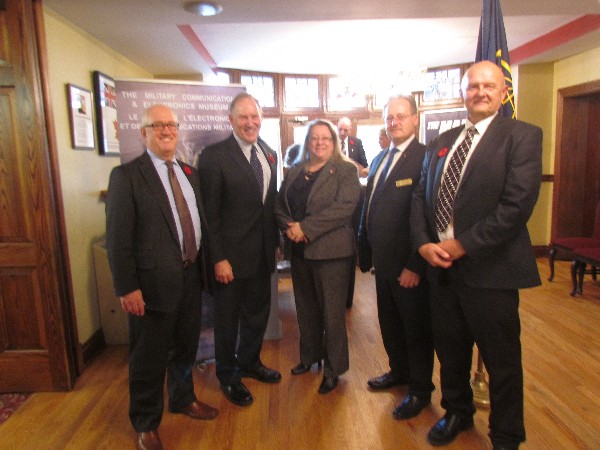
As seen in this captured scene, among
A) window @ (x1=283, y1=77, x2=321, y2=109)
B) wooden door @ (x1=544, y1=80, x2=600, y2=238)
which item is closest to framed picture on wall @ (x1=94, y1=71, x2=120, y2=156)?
window @ (x1=283, y1=77, x2=321, y2=109)

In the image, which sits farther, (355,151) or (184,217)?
(355,151)

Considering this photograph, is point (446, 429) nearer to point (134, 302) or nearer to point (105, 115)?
point (134, 302)

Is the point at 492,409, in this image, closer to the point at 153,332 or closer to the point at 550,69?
the point at 153,332

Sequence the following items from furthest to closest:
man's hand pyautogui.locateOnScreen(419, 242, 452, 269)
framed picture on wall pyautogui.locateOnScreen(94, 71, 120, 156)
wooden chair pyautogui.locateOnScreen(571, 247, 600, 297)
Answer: wooden chair pyautogui.locateOnScreen(571, 247, 600, 297) → framed picture on wall pyautogui.locateOnScreen(94, 71, 120, 156) → man's hand pyautogui.locateOnScreen(419, 242, 452, 269)

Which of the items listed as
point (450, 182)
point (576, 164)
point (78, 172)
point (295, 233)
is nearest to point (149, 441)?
point (295, 233)

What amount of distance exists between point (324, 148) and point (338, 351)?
111 cm

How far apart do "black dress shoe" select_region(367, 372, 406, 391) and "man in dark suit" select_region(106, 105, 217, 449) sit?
1.07 meters

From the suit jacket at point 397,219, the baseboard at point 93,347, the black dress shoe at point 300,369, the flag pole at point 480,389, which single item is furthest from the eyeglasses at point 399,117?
the baseboard at point 93,347

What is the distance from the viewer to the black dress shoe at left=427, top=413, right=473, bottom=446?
189cm

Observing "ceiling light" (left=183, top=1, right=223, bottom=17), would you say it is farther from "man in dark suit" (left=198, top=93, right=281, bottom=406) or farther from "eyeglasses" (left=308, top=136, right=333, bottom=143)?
"eyeglasses" (left=308, top=136, right=333, bottom=143)

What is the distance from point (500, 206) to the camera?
1.55m

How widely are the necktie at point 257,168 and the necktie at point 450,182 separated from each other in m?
0.92

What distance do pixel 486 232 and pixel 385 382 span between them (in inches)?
47.3

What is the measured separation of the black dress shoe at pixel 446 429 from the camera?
1.89 metres
